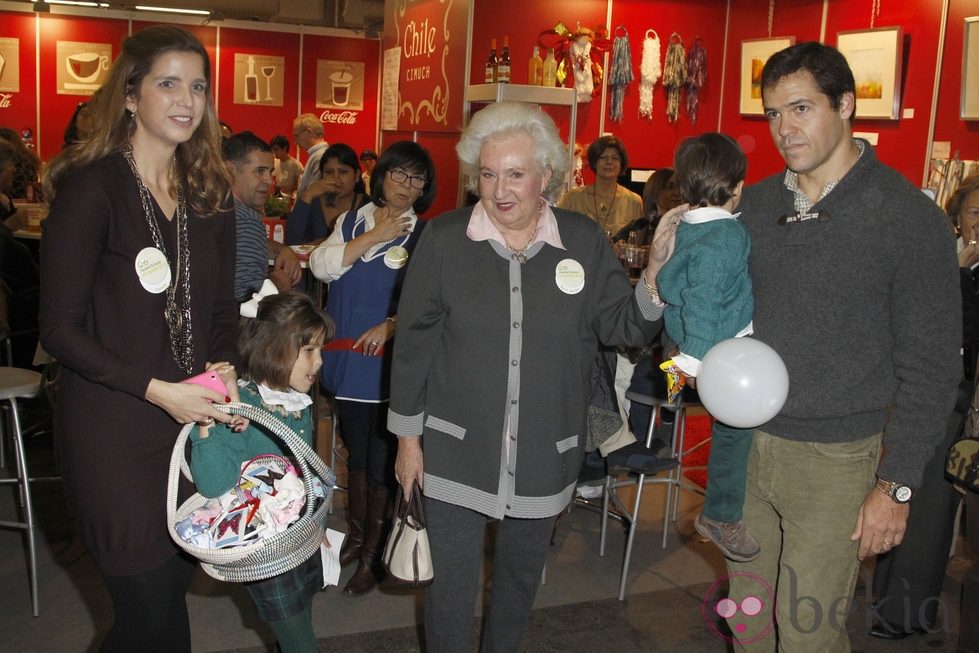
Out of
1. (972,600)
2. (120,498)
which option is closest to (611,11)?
(972,600)

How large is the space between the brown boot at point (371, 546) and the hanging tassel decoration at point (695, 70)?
21.7 ft

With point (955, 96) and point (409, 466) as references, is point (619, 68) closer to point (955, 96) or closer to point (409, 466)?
point (955, 96)

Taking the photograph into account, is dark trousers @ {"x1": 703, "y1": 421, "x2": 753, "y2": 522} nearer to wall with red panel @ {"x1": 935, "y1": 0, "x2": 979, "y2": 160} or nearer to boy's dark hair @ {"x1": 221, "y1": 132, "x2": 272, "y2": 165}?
boy's dark hair @ {"x1": 221, "y1": 132, "x2": 272, "y2": 165}

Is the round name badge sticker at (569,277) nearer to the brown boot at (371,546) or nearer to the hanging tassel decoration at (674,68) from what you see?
the brown boot at (371,546)

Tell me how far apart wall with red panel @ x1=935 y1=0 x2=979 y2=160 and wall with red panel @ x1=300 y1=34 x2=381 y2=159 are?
28.6ft

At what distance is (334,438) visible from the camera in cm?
457

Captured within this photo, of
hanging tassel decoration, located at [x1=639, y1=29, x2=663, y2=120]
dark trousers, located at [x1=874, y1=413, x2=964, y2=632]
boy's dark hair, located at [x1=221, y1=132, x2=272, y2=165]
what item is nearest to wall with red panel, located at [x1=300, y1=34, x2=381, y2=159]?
hanging tassel decoration, located at [x1=639, y1=29, x2=663, y2=120]

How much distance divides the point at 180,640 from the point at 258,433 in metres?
0.52

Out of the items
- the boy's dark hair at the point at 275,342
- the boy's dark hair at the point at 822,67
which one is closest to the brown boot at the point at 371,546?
the boy's dark hair at the point at 275,342

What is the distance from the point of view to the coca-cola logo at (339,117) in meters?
13.5

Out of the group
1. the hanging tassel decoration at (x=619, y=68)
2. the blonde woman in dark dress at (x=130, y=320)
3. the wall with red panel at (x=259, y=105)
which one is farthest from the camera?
the wall with red panel at (x=259, y=105)

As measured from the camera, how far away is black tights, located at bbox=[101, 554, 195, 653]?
6.64 feet

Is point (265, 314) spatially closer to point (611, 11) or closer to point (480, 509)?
point (480, 509)

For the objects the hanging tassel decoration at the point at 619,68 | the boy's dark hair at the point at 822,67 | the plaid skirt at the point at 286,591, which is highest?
the hanging tassel decoration at the point at 619,68
